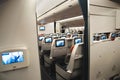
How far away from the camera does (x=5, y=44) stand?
1.22 metres

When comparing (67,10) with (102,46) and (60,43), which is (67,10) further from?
(102,46)

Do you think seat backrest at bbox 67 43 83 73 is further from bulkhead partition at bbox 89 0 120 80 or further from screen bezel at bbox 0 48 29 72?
screen bezel at bbox 0 48 29 72

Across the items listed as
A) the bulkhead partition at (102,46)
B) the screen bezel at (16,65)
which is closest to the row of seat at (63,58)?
the bulkhead partition at (102,46)

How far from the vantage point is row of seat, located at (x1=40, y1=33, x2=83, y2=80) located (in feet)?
8.08

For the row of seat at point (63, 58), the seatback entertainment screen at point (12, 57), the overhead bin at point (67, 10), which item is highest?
the overhead bin at point (67, 10)

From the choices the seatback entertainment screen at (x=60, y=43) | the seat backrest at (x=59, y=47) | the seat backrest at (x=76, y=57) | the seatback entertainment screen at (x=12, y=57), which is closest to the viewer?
the seatback entertainment screen at (x=12, y=57)

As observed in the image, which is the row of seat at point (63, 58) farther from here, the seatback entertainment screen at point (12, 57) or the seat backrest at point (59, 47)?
the seatback entertainment screen at point (12, 57)

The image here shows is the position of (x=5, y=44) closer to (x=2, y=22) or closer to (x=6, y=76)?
(x=2, y=22)

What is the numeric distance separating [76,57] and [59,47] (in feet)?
5.59

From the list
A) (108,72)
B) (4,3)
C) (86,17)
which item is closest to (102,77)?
(108,72)

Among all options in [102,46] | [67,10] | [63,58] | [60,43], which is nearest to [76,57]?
[102,46]

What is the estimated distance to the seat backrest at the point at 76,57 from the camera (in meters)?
2.38

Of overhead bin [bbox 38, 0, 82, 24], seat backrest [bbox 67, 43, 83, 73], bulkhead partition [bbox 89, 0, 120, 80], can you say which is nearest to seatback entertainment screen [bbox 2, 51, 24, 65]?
seat backrest [bbox 67, 43, 83, 73]

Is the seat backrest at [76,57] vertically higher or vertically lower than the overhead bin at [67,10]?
lower
